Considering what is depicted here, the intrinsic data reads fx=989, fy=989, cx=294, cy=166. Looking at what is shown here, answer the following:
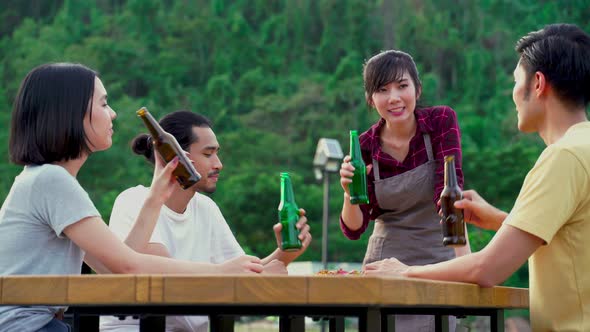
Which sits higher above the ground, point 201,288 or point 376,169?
point 376,169

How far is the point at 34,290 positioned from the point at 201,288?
0.32 meters

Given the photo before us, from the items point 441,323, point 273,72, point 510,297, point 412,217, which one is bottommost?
point 441,323

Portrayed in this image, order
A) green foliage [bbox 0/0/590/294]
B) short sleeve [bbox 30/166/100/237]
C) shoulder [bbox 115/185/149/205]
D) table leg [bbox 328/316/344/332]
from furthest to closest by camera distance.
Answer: green foliage [bbox 0/0/590/294], shoulder [bbox 115/185/149/205], table leg [bbox 328/316/344/332], short sleeve [bbox 30/166/100/237]

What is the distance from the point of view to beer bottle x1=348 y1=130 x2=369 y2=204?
313 cm

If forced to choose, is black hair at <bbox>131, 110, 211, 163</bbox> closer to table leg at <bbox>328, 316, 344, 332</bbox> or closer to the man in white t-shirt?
the man in white t-shirt

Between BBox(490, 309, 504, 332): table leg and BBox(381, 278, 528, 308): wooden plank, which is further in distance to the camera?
BBox(490, 309, 504, 332): table leg

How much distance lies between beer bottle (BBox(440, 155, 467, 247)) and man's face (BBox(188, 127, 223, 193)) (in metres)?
1.30

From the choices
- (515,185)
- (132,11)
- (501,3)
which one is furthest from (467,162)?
(132,11)

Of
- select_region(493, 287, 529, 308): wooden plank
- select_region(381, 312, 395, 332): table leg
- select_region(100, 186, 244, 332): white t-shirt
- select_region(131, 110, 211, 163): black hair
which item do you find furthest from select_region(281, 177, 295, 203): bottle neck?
select_region(131, 110, 211, 163): black hair

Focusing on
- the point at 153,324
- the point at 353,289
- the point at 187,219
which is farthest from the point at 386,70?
the point at 353,289

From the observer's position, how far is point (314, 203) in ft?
107

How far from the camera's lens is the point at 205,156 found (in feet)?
12.4

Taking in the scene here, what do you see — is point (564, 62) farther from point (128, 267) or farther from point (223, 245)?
point (223, 245)

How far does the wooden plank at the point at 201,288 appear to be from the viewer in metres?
1.73
